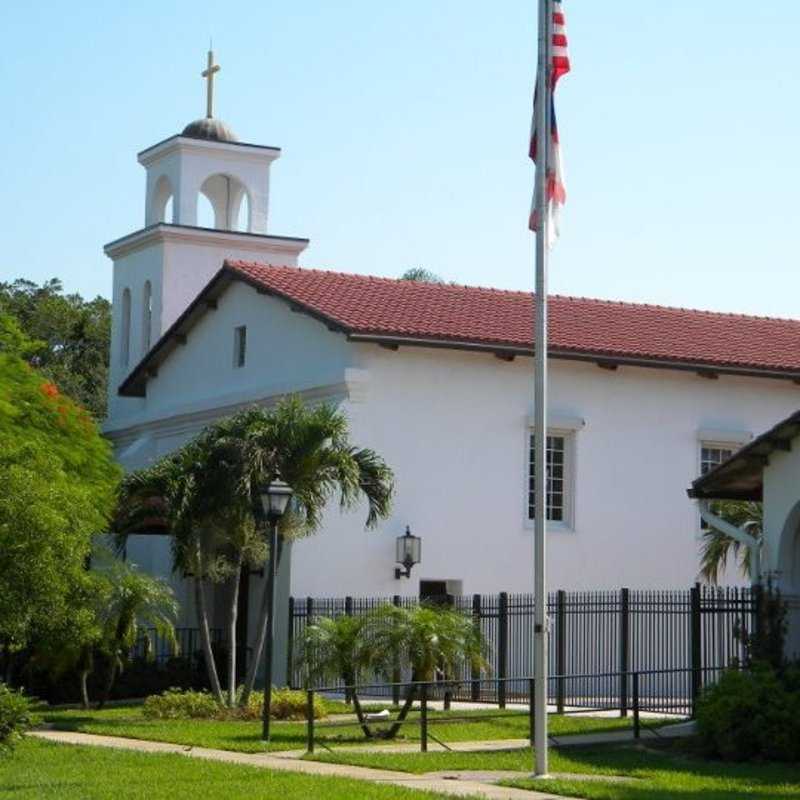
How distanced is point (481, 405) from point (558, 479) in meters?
2.17

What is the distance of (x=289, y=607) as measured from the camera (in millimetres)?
31609

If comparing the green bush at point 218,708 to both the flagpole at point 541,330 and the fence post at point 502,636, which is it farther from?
the flagpole at point 541,330

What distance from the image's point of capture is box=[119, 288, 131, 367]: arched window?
148 feet

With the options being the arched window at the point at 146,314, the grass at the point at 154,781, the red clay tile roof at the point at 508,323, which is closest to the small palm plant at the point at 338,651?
the grass at the point at 154,781

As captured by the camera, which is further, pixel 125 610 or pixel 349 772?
pixel 125 610

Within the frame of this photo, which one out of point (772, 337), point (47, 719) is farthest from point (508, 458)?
point (47, 719)

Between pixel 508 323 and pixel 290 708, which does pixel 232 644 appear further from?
pixel 508 323

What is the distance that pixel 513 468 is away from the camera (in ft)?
113

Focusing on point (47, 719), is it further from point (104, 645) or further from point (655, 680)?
point (655, 680)

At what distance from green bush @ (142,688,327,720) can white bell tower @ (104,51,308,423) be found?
15478 millimetres

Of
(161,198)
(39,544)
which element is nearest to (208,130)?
(161,198)

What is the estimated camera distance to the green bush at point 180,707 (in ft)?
89.0

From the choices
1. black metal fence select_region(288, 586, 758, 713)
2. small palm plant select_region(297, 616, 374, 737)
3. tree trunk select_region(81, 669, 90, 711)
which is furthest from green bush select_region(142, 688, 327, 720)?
small palm plant select_region(297, 616, 374, 737)

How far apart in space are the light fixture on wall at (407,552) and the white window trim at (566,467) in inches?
102
